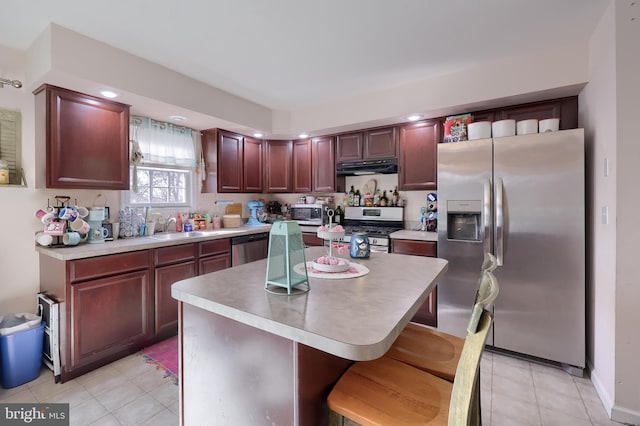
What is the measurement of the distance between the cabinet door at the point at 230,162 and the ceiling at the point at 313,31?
0.95 meters

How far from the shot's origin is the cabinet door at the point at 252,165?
4.02m

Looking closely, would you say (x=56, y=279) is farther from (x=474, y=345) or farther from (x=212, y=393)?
(x=474, y=345)

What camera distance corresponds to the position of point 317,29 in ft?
6.96

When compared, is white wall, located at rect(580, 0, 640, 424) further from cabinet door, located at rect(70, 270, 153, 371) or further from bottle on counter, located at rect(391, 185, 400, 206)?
cabinet door, located at rect(70, 270, 153, 371)

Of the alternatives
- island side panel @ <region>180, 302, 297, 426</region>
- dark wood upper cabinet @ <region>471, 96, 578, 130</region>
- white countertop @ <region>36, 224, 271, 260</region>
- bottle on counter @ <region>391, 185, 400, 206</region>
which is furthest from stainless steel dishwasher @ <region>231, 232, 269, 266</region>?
dark wood upper cabinet @ <region>471, 96, 578, 130</region>

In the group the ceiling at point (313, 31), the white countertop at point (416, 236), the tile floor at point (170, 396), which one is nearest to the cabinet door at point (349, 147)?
the ceiling at point (313, 31)

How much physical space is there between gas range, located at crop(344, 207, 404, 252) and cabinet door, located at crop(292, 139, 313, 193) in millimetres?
701

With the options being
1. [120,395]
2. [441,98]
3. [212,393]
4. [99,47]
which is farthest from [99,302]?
[441,98]

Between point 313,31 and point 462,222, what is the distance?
2.03m

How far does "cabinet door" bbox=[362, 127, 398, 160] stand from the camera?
3.48 meters

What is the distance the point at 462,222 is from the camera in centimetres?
269

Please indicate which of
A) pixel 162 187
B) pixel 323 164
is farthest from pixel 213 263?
pixel 323 164

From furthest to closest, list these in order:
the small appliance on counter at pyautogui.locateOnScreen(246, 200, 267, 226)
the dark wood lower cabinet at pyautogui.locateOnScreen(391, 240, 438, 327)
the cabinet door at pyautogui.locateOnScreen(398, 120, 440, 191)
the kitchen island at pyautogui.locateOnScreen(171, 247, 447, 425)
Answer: the small appliance on counter at pyautogui.locateOnScreen(246, 200, 267, 226), the cabinet door at pyautogui.locateOnScreen(398, 120, 440, 191), the dark wood lower cabinet at pyautogui.locateOnScreen(391, 240, 438, 327), the kitchen island at pyautogui.locateOnScreen(171, 247, 447, 425)

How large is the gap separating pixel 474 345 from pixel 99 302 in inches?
104
